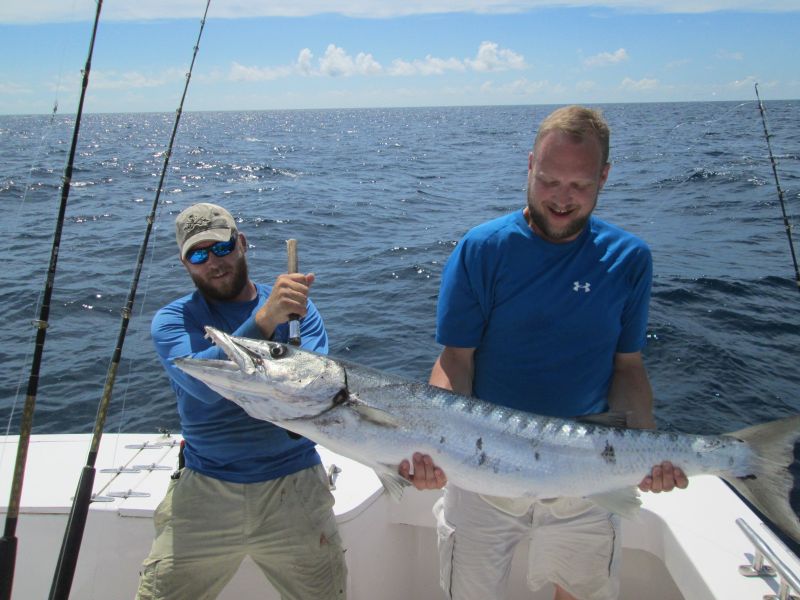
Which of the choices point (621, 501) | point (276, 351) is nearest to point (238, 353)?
point (276, 351)

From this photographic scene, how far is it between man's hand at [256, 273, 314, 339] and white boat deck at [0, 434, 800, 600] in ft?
4.41

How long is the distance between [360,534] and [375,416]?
133 cm

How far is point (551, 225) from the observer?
3055 mm

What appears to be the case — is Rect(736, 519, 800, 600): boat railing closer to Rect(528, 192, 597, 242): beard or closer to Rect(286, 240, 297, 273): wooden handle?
Rect(528, 192, 597, 242): beard

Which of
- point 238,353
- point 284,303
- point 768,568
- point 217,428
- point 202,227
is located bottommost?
point 768,568

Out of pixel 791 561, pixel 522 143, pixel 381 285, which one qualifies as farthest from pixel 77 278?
pixel 522 143

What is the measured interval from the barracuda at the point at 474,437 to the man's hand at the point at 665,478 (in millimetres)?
30

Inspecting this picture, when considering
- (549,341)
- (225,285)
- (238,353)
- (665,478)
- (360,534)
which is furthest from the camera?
(360,534)

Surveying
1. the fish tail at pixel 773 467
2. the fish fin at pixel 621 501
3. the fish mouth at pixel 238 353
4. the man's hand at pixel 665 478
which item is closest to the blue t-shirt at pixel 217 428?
the fish mouth at pixel 238 353

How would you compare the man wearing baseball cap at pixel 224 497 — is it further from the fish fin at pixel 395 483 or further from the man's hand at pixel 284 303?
the fish fin at pixel 395 483

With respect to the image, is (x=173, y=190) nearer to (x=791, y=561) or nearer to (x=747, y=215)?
(x=747, y=215)

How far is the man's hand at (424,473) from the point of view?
2906 mm

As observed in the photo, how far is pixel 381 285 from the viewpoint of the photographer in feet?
41.4

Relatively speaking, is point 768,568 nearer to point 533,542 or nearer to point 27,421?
point 533,542
